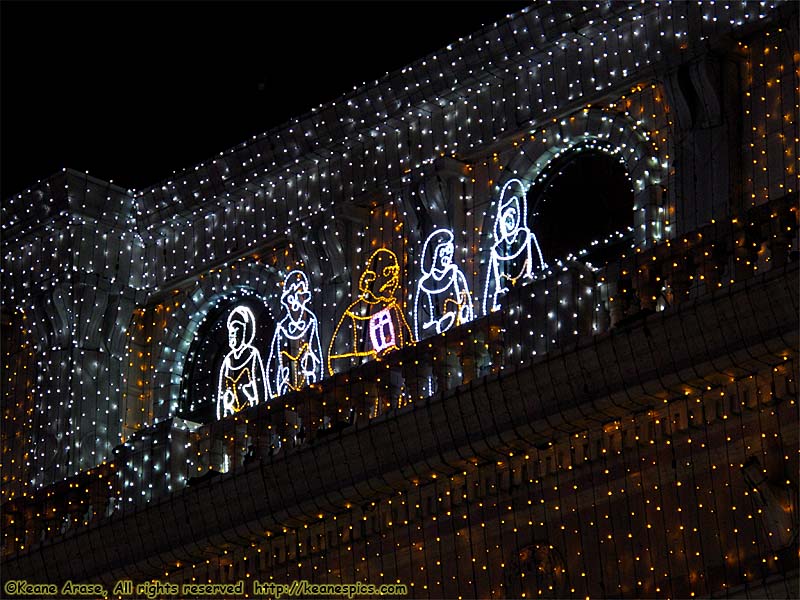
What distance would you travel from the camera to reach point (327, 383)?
66.7 feet

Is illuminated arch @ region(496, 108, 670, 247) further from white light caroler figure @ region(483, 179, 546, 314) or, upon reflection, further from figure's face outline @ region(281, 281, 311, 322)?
figure's face outline @ region(281, 281, 311, 322)

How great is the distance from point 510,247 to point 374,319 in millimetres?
1796

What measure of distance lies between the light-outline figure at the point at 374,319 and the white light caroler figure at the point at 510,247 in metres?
1.15

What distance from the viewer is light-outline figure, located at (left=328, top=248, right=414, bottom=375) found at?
72.1ft

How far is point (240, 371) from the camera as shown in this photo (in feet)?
77.7

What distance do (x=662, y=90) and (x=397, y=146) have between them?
3544mm

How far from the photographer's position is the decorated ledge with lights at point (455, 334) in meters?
17.3

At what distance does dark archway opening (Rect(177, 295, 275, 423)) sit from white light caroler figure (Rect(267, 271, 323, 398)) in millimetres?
471

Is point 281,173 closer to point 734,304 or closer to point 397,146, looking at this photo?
point 397,146

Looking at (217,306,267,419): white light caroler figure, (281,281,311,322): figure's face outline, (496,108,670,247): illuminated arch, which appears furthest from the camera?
(217,306,267,419): white light caroler figure

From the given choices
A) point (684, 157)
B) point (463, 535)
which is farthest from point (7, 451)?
point (684, 157)

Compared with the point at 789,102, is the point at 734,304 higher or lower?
lower

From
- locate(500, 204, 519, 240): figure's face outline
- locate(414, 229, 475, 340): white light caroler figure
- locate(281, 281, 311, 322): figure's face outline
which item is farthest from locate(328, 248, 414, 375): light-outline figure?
locate(500, 204, 519, 240): figure's face outline

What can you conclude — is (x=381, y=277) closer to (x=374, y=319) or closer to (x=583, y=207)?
(x=374, y=319)
